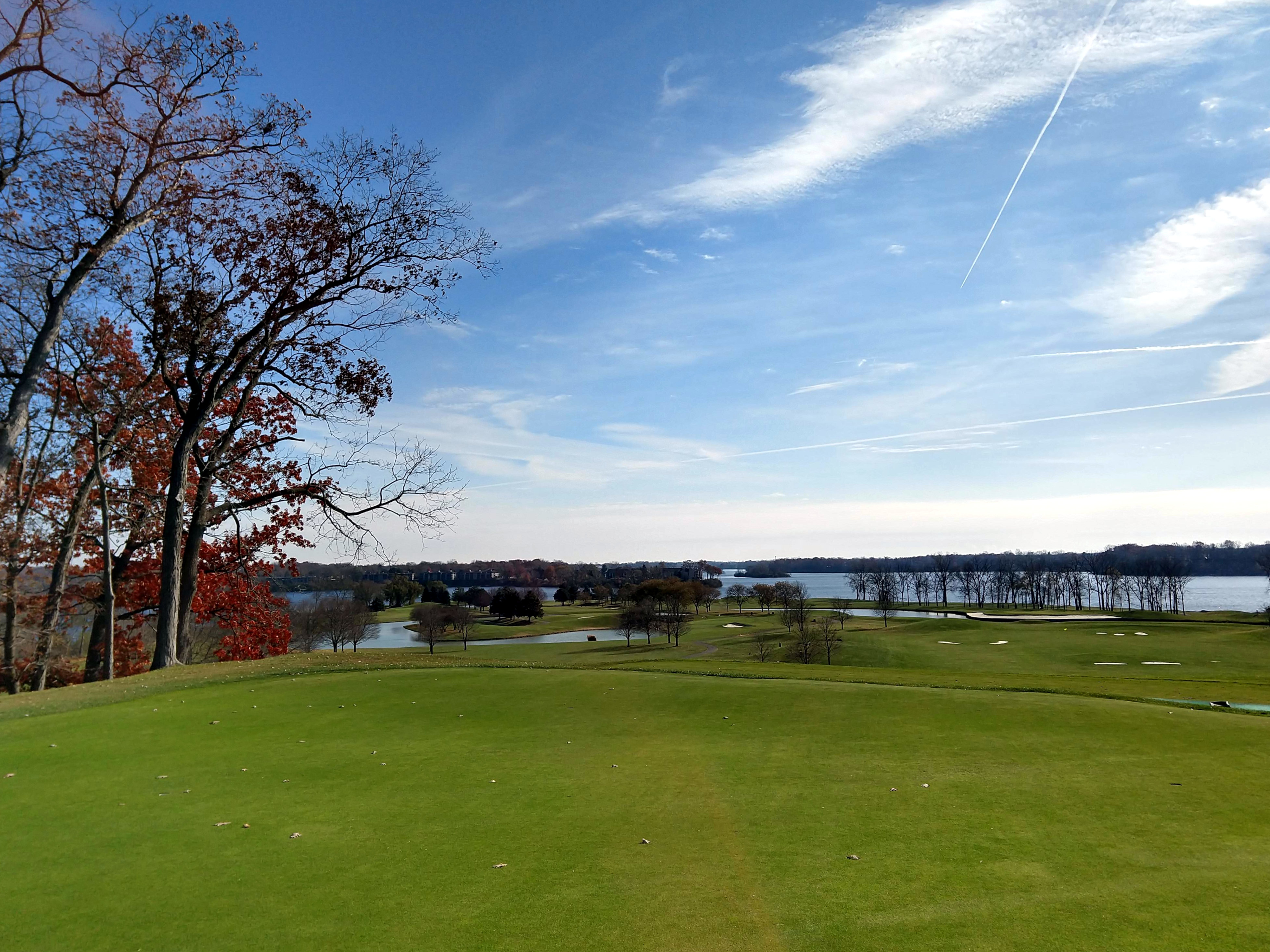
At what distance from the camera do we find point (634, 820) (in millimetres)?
5199

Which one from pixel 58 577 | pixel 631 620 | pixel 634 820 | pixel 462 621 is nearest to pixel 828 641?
pixel 631 620

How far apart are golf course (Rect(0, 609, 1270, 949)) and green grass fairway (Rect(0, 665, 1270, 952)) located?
27 millimetres

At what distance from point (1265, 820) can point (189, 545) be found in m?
21.5

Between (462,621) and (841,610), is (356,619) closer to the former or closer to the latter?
(462,621)

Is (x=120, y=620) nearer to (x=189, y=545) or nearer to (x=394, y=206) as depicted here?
(x=189, y=545)

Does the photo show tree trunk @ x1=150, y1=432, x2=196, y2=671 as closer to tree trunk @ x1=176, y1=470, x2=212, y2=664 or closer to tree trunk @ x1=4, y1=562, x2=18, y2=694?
tree trunk @ x1=176, y1=470, x2=212, y2=664

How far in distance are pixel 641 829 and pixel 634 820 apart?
19 cm

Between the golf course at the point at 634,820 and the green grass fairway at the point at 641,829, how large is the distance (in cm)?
3

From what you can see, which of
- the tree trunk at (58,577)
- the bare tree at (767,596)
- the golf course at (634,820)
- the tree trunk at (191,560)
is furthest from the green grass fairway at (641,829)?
the bare tree at (767,596)

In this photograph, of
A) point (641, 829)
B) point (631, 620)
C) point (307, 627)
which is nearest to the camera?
point (641, 829)

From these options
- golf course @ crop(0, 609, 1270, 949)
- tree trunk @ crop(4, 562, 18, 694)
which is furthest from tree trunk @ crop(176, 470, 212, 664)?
golf course @ crop(0, 609, 1270, 949)

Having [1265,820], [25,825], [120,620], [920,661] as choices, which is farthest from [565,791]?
[920,661]

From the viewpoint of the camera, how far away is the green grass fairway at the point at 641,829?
3576 mm

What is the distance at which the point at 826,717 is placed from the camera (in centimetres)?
879
